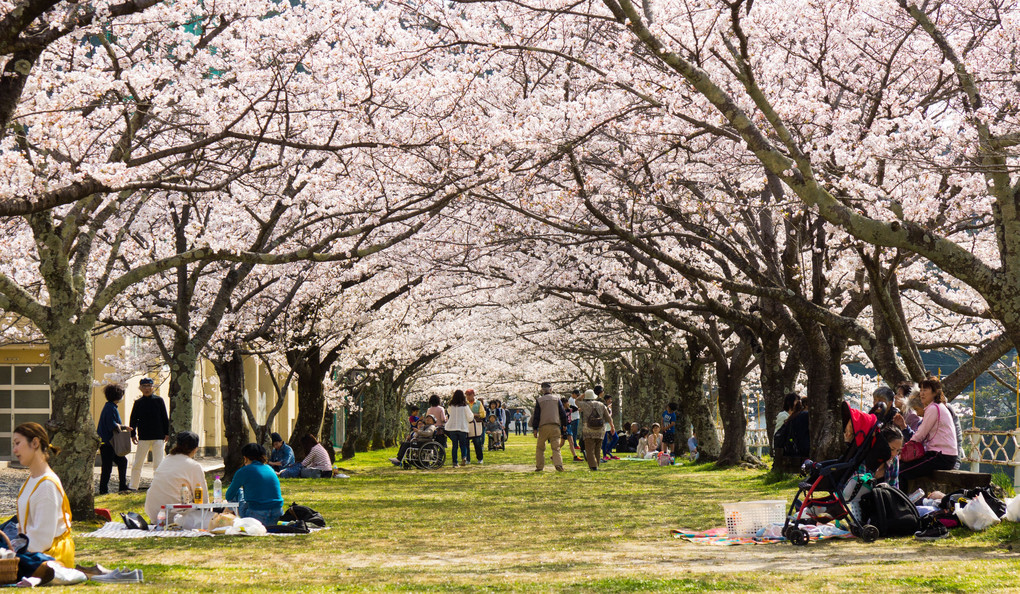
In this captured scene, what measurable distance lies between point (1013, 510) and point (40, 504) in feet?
26.1

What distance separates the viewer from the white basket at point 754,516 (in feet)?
31.9

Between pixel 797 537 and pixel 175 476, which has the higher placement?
pixel 175 476

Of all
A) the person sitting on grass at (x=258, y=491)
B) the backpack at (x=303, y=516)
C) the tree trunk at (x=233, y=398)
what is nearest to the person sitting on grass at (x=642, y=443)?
the tree trunk at (x=233, y=398)

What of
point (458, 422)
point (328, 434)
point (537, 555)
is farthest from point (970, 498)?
point (328, 434)

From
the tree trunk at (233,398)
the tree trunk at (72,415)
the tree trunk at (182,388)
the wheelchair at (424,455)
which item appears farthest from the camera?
the wheelchair at (424,455)

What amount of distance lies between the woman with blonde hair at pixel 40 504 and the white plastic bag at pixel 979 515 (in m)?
7.55

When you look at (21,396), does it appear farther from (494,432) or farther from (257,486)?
(257,486)

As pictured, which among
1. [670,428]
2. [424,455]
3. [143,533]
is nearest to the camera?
[143,533]

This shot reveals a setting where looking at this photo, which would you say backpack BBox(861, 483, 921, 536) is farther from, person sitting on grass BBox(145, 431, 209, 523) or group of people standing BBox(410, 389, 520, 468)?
group of people standing BBox(410, 389, 520, 468)

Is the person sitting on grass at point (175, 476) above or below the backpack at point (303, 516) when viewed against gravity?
above

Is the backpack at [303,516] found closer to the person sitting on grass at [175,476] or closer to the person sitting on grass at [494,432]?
the person sitting on grass at [175,476]

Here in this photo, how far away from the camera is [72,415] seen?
11.3m

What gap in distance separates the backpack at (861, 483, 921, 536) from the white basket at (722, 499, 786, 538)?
839 millimetres

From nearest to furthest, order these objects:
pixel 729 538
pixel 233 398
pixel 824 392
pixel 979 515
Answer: pixel 979 515
pixel 729 538
pixel 824 392
pixel 233 398
